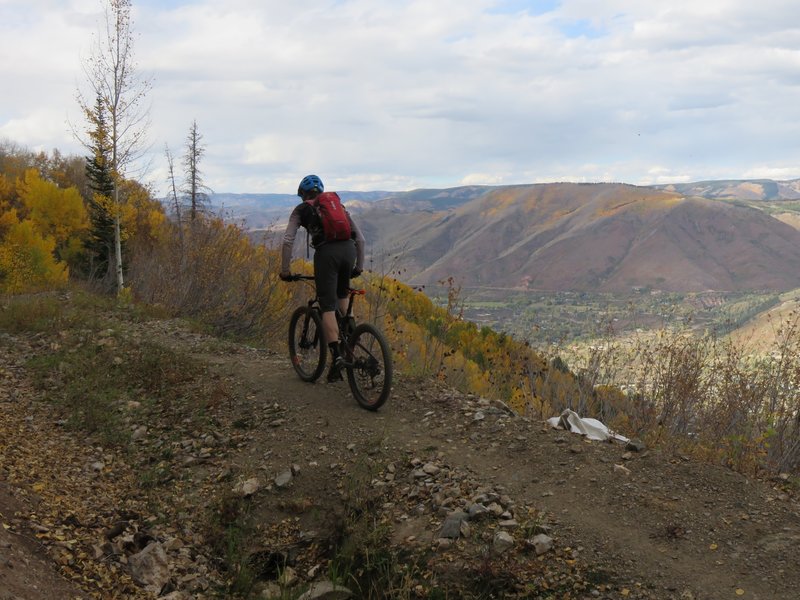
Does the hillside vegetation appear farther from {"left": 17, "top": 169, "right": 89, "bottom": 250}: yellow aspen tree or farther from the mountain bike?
{"left": 17, "top": 169, "right": 89, "bottom": 250}: yellow aspen tree

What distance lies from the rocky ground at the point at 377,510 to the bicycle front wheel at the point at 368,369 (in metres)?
0.19

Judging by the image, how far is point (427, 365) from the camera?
8.40 meters

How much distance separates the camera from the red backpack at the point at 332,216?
5.86 m

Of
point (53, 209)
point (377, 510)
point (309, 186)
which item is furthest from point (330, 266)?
point (53, 209)

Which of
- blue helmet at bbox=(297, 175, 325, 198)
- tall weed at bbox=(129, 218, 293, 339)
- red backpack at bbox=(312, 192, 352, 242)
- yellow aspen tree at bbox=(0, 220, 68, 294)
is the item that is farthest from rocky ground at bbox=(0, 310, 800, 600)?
yellow aspen tree at bbox=(0, 220, 68, 294)

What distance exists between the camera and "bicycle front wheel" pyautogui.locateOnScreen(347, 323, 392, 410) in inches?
230

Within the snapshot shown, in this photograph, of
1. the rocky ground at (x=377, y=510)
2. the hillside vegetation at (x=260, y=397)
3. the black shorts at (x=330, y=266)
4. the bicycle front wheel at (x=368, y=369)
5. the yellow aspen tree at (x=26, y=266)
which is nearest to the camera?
the rocky ground at (x=377, y=510)

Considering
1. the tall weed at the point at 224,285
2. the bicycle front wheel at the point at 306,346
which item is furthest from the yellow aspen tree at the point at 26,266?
the bicycle front wheel at the point at 306,346

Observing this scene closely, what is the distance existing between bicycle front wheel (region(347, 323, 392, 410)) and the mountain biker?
Result: 177 mm

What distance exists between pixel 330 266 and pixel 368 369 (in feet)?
3.60

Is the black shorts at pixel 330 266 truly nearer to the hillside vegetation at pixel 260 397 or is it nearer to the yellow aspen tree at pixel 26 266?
the hillside vegetation at pixel 260 397

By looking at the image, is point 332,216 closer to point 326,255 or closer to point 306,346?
point 326,255

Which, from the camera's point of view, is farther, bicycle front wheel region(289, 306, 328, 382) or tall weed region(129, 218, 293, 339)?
tall weed region(129, 218, 293, 339)

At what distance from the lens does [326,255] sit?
599 centimetres
